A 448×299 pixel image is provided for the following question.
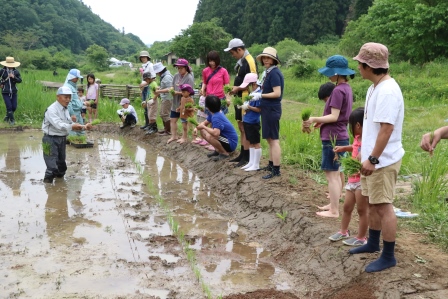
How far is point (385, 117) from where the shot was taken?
3.21 metres

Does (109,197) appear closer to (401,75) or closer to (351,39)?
(401,75)

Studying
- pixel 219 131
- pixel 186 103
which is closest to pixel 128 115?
pixel 186 103

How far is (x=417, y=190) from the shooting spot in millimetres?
5219

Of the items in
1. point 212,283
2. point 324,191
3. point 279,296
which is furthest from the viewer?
point 324,191

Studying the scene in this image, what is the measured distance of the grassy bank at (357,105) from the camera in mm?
6361

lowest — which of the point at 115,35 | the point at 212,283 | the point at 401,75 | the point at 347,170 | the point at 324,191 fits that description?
the point at 212,283

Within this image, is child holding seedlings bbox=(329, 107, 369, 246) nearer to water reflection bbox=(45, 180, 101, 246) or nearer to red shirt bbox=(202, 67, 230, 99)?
water reflection bbox=(45, 180, 101, 246)

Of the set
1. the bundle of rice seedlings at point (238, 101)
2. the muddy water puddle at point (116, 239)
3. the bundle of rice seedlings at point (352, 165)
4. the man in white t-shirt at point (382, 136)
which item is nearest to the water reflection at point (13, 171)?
the muddy water puddle at point (116, 239)

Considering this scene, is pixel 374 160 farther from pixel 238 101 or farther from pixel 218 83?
pixel 218 83

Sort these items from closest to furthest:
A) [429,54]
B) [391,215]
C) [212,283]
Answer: [391,215], [212,283], [429,54]

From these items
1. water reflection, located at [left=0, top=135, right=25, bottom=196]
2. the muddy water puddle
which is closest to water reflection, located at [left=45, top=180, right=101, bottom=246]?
the muddy water puddle

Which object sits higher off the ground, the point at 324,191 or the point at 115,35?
the point at 115,35

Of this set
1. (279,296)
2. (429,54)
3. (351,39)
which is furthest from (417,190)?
(351,39)

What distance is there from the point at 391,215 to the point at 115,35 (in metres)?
95.6
